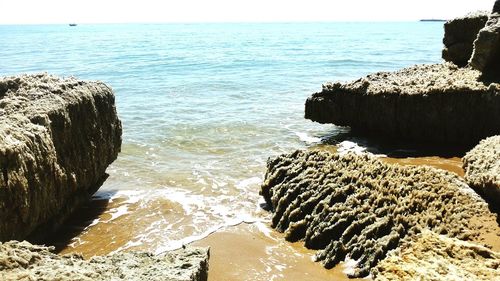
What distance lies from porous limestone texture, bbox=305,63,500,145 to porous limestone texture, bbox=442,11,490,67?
459mm

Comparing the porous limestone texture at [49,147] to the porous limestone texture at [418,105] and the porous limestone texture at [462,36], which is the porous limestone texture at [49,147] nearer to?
the porous limestone texture at [418,105]

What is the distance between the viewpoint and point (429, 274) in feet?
12.0

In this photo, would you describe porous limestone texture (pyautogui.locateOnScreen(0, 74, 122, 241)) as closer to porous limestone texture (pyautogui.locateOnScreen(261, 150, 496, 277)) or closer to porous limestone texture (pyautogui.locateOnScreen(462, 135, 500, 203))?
porous limestone texture (pyautogui.locateOnScreen(261, 150, 496, 277))

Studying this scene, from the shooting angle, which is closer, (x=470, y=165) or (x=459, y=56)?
(x=470, y=165)

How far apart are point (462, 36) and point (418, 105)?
3805 mm

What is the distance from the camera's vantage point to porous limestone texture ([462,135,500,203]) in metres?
5.67

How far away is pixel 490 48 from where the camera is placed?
9953 millimetres

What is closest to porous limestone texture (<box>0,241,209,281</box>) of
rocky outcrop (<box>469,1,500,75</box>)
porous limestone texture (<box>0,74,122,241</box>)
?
porous limestone texture (<box>0,74,122,241</box>)

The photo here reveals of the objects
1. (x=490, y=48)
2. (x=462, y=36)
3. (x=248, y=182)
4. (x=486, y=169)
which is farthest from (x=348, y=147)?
(x=486, y=169)

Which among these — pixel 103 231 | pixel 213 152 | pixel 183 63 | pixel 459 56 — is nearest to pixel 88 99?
pixel 103 231

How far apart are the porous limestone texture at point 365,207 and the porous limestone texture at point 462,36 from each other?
7003mm

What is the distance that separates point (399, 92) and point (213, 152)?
16.5 ft

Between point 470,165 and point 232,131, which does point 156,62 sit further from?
point 470,165

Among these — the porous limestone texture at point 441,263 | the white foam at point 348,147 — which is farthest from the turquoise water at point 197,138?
the porous limestone texture at point 441,263
